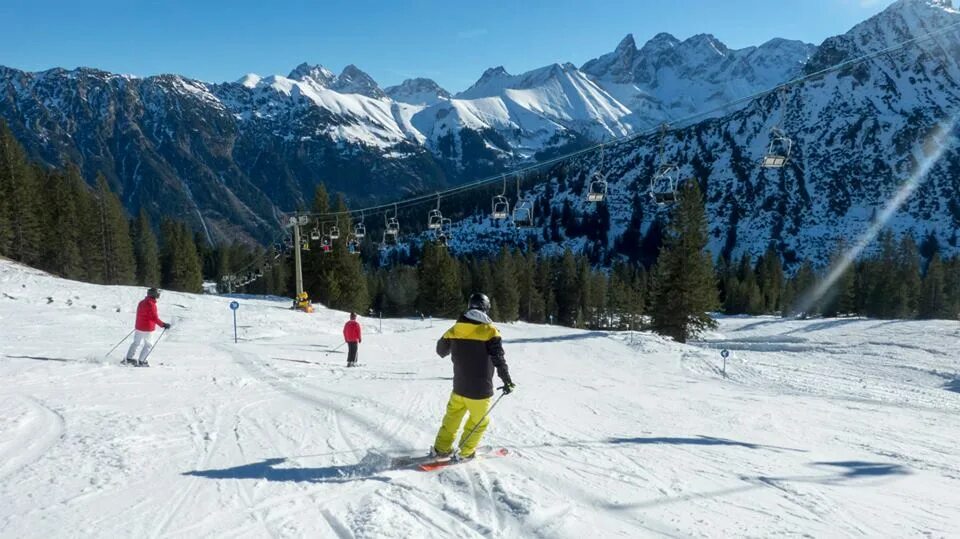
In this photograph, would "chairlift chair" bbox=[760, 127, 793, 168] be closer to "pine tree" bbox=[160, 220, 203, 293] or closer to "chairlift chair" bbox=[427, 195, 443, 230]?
"chairlift chair" bbox=[427, 195, 443, 230]

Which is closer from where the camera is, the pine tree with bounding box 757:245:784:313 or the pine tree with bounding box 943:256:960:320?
the pine tree with bounding box 943:256:960:320

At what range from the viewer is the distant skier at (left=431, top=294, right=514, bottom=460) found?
7031 mm

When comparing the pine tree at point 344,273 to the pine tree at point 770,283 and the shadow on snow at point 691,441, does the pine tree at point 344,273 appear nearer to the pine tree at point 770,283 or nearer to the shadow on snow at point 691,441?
the shadow on snow at point 691,441

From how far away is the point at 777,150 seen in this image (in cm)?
1484

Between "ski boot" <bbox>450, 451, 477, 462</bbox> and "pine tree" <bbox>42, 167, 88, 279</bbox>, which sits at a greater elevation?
"pine tree" <bbox>42, 167, 88, 279</bbox>

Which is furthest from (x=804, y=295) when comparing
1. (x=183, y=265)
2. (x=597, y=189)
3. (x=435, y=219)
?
(x=183, y=265)

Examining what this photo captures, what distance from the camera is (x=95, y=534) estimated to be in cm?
497

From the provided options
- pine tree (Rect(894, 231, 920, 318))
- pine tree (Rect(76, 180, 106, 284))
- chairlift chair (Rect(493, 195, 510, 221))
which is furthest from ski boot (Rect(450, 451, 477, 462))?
pine tree (Rect(894, 231, 920, 318))

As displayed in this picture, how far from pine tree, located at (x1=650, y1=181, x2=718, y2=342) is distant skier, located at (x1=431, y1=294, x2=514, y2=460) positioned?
33.7 m

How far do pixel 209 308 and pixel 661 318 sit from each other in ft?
95.0

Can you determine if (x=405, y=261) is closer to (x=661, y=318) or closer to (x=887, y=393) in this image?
(x=661, y=318)

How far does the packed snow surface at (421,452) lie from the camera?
5508mm

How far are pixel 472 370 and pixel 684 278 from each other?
3437cm

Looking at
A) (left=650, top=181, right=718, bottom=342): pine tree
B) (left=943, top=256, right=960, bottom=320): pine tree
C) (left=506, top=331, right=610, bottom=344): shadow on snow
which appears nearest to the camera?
(left=506, top=331, right=610, bottom=344): shadow on snow
